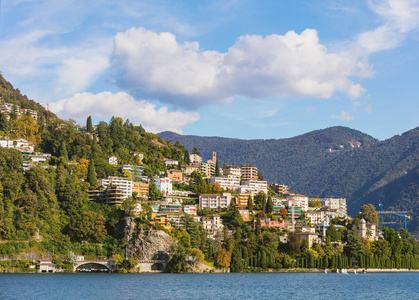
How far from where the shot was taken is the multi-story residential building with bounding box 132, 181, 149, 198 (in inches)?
4847

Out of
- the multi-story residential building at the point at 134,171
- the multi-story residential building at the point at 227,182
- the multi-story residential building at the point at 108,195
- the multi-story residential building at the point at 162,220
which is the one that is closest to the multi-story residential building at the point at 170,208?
the multi-story residential building at the point at 162,220

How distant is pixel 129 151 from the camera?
144 m

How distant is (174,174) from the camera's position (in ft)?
459

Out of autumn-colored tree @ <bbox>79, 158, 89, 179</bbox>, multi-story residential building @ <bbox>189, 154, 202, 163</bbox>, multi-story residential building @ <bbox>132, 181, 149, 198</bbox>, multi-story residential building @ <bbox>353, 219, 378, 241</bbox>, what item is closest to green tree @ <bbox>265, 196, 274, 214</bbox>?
multi-story residential building @ <bbox>353, 219, 378, 241</bbox>

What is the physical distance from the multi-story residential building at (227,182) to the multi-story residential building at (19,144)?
4197 cm

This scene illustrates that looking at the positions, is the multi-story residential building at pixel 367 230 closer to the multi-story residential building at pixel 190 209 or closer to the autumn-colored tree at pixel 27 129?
the multi-story residential building at pixel 190 209

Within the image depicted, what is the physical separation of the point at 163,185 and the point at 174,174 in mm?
9390

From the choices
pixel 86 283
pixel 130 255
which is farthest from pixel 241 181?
pixel 86 283

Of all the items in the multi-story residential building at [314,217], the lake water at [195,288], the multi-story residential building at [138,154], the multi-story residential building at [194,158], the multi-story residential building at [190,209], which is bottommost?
the lake water at [195,288]

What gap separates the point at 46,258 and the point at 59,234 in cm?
521

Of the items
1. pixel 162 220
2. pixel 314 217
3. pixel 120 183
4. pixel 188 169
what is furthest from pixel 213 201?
pixel 314 217

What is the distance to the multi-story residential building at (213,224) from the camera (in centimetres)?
11881

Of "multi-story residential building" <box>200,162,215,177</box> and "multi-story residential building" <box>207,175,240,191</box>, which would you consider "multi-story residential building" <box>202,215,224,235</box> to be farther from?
"multi-story residential building" <box>200,162,215,177</box>

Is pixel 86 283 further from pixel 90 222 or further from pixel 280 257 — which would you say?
pixel 280 257
